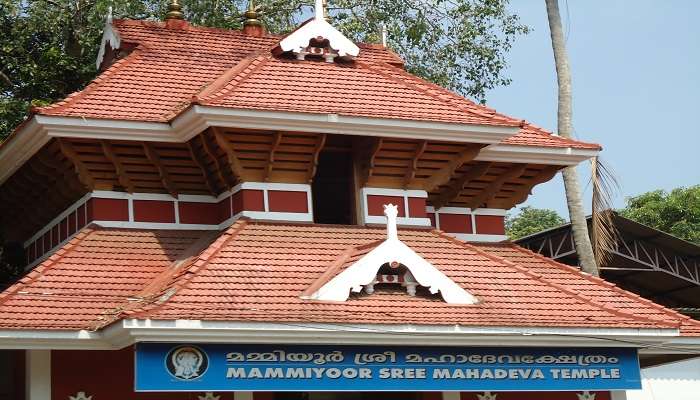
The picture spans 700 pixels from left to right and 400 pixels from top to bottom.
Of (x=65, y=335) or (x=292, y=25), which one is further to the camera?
(x=292, y=25)

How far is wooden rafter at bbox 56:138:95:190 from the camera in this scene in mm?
14617

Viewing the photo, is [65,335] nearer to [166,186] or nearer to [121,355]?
[121,355]

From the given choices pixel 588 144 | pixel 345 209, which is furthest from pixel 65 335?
pixel 588 144

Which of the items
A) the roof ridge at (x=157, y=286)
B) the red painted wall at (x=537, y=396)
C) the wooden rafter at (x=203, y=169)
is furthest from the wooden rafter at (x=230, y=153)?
the red painted wall at (x=537, y=396)

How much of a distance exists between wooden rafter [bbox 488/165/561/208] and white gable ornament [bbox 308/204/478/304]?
343cm

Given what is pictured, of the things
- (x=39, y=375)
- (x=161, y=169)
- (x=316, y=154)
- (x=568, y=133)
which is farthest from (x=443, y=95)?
(x=39, y=375)

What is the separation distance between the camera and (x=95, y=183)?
1498 centimetres

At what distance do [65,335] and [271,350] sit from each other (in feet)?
6.71

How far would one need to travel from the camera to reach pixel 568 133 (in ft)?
66.0

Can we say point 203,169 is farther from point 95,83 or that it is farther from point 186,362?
point 186,362

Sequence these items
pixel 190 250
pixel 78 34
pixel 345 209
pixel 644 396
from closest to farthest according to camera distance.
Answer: pixel 190 250 → pixel 345 209 → pixel 78 34 → pixel 644 396

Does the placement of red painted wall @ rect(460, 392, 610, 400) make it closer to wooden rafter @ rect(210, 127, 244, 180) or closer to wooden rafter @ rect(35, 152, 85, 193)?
wooden rafter @ rect(210, 127, 244, 180)

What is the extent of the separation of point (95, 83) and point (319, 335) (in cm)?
482

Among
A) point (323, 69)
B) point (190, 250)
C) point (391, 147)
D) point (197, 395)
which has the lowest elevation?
point (197, 395)
